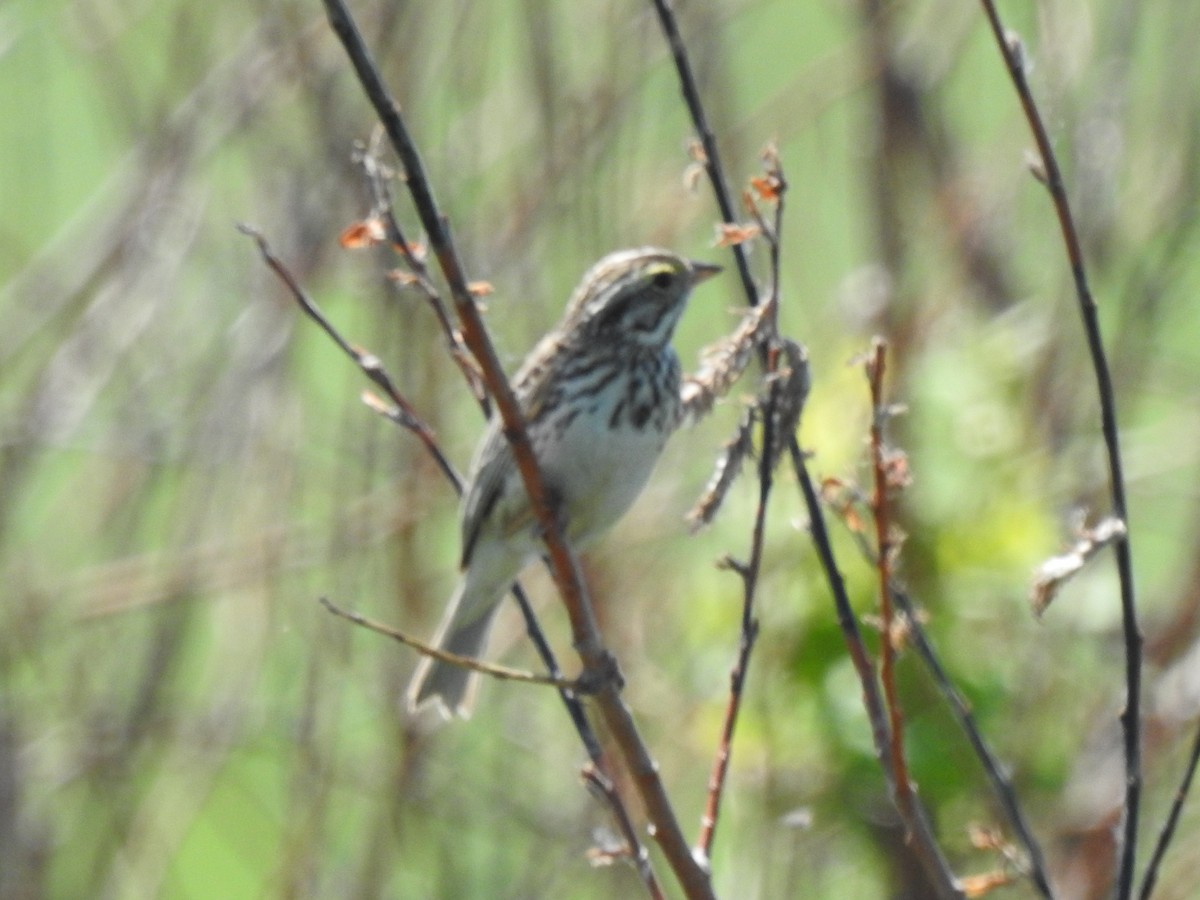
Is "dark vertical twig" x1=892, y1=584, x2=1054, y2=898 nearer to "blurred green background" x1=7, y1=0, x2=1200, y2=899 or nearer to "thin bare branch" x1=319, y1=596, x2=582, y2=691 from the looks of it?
"thin bare branch" x1=319, y1=596, x2=582, y2=691

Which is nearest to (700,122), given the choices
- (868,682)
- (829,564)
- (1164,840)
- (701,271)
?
(829,564)

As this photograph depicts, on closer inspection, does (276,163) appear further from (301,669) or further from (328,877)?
(328,877)

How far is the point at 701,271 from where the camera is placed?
3.96 metres

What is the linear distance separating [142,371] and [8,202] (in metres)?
1.15

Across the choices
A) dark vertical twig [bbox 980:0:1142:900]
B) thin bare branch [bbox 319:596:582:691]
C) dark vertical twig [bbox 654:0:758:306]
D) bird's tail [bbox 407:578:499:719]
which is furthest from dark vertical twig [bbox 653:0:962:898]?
bird's tail [bbox 407:578:499:719]

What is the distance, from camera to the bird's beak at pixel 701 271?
12.8ft

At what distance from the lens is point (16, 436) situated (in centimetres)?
531

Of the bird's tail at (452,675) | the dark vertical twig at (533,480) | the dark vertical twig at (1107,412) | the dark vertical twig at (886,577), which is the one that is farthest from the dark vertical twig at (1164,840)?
the bird's tail at (452,675)

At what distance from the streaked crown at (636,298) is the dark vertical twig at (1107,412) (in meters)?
1.54

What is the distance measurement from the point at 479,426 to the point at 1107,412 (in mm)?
3893

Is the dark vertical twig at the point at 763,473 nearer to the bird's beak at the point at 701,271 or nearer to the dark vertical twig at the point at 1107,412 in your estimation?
the dark vertical twig at the point at 1107,412

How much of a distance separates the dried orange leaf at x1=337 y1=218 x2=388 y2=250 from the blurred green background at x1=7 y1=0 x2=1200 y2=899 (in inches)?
69.7

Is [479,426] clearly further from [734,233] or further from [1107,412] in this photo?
[1107,412]

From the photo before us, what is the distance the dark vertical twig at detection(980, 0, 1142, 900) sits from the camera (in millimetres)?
2352
